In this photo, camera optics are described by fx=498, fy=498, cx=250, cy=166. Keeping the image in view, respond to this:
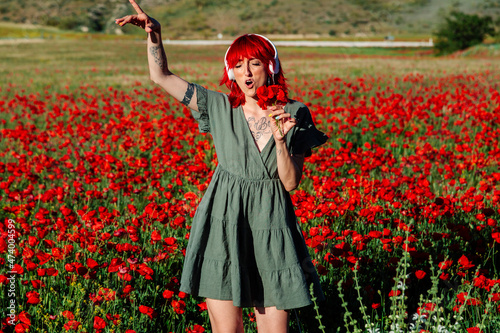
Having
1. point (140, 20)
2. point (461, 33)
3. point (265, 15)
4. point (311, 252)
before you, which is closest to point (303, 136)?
point (140, 20)

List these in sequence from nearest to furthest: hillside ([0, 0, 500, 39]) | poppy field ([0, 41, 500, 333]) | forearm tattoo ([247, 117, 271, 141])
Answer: forearm tattoo ([247, 117, 271, 141]) < poppy field ([0, 41, 500, 333]) < hillside ([0, 0, 500, 39])

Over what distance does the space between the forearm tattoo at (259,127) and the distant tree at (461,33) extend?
145 feet

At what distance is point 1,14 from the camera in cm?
9969

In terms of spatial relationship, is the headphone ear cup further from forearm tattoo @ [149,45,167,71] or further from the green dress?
forearm tattoo @ [149,45,167,71]

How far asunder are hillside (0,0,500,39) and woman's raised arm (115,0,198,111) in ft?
226

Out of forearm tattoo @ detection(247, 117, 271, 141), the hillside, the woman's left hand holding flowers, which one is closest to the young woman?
forearm tattoo @ detection(247, 117, 271, 141)

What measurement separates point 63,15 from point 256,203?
10987 centimetres

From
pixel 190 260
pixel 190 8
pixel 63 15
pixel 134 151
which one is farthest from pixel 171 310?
pixel 63 15

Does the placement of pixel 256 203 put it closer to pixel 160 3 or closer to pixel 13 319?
pixel 13 319

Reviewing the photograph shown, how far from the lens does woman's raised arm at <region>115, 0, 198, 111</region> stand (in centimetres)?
224

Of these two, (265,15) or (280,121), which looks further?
(265,15)

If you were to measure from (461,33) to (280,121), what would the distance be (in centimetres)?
4564

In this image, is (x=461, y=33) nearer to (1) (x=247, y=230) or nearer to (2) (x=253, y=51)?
(2) (x=253, y=51)

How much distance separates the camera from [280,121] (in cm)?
204
